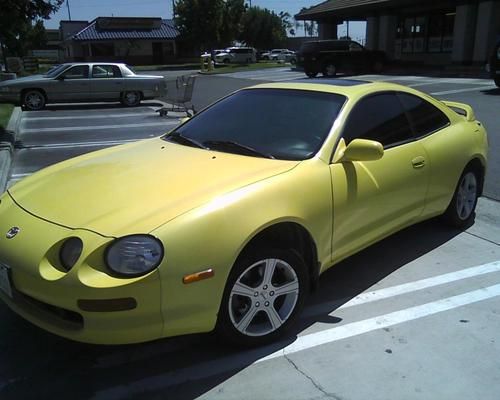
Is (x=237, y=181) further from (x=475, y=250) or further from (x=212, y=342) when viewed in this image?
(x=475, y=250)

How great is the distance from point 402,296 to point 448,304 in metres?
0.31

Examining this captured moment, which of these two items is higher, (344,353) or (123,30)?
A: (123,30)

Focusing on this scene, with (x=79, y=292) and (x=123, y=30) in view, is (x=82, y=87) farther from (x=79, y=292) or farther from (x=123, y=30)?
(x=123, y=30)

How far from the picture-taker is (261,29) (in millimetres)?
68500

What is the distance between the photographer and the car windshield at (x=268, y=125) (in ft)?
11.3

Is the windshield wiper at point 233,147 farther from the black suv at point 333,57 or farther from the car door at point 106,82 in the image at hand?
the black suv at point 333,57

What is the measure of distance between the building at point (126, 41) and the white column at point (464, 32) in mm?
37879

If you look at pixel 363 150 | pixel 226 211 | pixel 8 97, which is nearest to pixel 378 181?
pixel 363 150

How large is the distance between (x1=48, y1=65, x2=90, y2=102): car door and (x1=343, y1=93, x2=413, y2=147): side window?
13262 millimetres

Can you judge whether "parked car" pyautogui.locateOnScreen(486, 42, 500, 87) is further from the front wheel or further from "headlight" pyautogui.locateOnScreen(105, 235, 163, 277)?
"headlight" pyautogui.locateOnScreen(105, 235, 163, 277)

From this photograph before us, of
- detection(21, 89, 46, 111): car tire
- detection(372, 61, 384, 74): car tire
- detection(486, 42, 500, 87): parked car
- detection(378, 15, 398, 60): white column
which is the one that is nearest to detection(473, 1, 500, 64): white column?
detection(372, 61, 384, 74): car tire

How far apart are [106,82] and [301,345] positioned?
1437 cm

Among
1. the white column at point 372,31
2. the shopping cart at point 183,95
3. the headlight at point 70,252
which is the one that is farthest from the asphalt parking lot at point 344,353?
the white column at point 372,31

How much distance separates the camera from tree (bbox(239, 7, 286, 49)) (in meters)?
67.2
